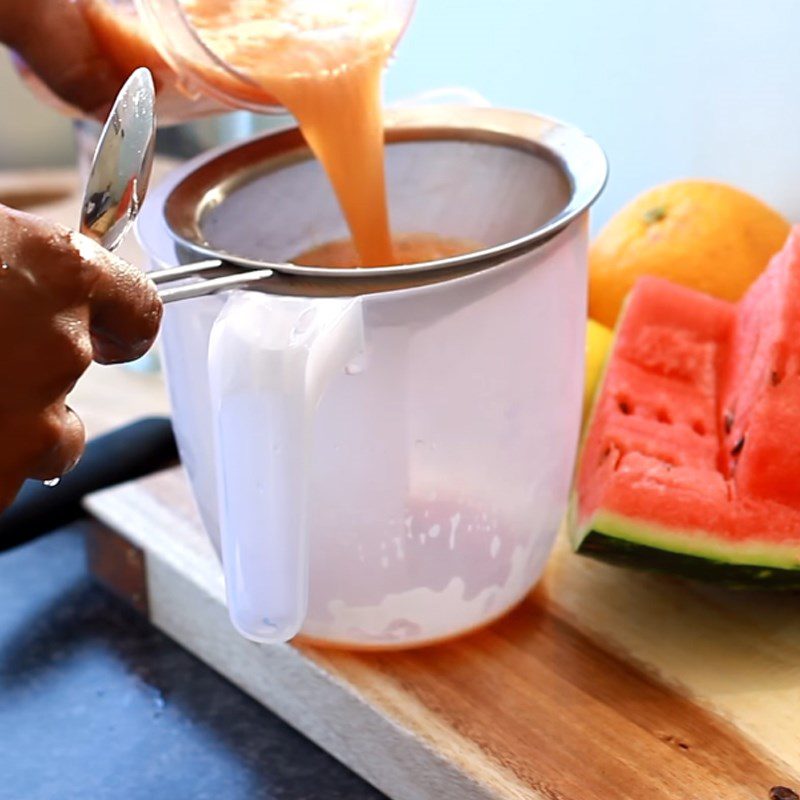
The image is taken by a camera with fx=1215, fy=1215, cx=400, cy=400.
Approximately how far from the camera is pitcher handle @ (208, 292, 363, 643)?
0.45 m

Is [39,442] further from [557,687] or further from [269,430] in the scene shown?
[557,687]

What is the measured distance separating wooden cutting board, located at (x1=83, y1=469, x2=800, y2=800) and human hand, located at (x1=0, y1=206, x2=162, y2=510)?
0.25 meters

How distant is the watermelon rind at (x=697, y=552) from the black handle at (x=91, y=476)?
0.33 m

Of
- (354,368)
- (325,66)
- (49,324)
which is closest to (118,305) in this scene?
(49,324)

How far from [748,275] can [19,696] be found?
496 millimetres

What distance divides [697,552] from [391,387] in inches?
7.0

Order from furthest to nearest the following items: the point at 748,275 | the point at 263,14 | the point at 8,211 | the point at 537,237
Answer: the point at 748,275 → the point at 263,14 → the point at 537,237 → the point at 8,211

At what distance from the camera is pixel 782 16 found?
754 millimetres

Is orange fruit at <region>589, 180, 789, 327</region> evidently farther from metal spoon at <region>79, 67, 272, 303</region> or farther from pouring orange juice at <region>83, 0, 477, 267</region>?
metal spoon at <region>79, 67, 272, 303</region>

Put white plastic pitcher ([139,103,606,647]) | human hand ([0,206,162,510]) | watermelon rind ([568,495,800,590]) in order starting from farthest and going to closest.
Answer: watermelon rind ([568,495,800,590]), white plastic pitcher ([139,103,606,647]), human hand ([0,206,162,510])

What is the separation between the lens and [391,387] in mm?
521

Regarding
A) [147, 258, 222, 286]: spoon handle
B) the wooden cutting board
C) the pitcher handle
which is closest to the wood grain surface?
the wooden cutting board

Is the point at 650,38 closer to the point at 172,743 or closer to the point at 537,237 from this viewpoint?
the point at 537,237

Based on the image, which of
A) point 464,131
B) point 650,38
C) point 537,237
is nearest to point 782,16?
point 650,38
